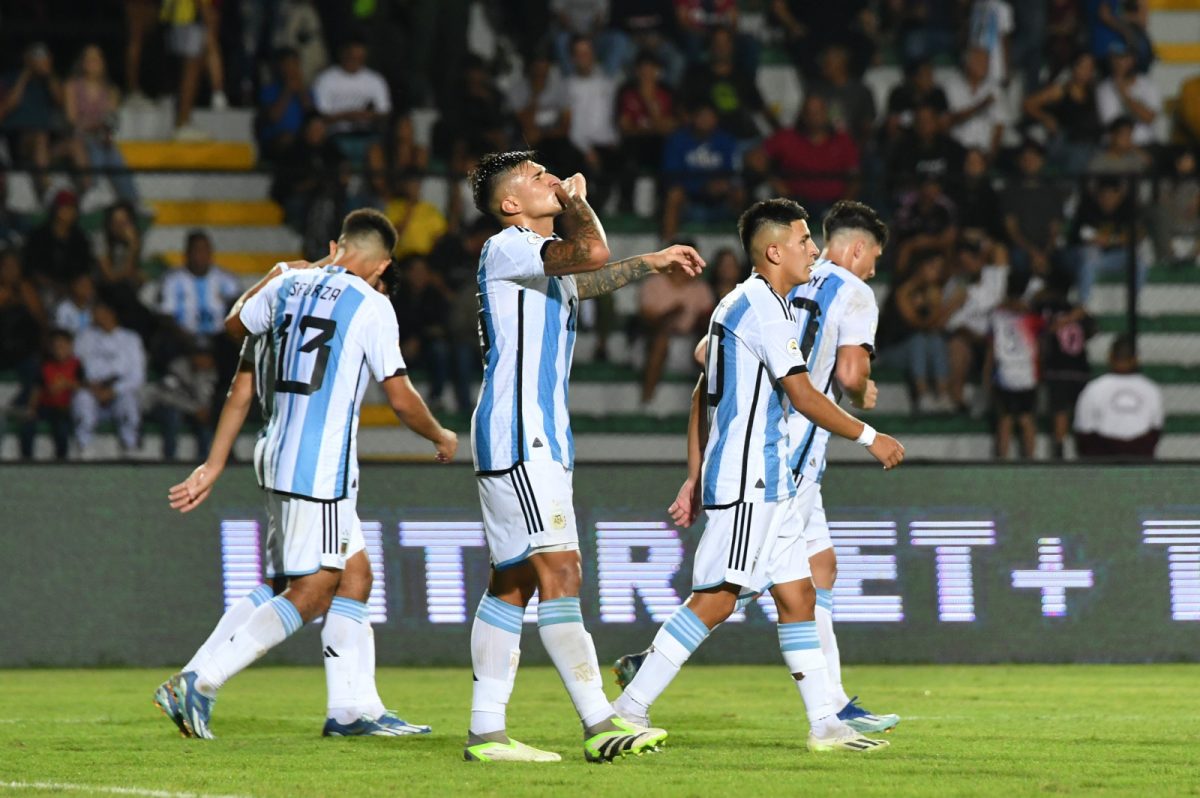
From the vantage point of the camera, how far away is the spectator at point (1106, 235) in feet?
44.1

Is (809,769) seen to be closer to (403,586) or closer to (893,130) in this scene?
(403,586)

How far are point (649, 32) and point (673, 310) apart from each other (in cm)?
535

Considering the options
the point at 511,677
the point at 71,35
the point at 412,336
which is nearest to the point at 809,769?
the point at 511,677

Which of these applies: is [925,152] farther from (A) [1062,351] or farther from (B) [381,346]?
(B) [381,346]

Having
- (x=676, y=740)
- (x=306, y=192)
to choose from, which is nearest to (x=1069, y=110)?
(x=306, y=192)

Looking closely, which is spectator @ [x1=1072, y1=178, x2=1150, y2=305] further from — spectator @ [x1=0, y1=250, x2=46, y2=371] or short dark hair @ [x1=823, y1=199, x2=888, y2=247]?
spectator @ [x1=0, y1=250, x2=46, y2=371]

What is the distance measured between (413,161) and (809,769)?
1021 cm

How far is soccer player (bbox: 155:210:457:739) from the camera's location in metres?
8.20

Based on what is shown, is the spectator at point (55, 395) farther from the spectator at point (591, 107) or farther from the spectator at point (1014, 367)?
the spectator at point (1014, 367)

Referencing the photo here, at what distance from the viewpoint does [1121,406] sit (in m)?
13.1

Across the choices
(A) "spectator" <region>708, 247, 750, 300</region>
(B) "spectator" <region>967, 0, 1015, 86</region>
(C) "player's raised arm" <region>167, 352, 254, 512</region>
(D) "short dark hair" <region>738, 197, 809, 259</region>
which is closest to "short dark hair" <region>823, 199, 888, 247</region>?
(D) "short dark hair" <region>738, 197, 809, 259</region>

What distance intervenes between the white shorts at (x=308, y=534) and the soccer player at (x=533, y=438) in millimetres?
1060

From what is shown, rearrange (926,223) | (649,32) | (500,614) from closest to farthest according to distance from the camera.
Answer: (500,614) < (926,223) < (649,32)

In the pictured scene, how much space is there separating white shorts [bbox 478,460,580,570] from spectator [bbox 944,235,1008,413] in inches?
256
